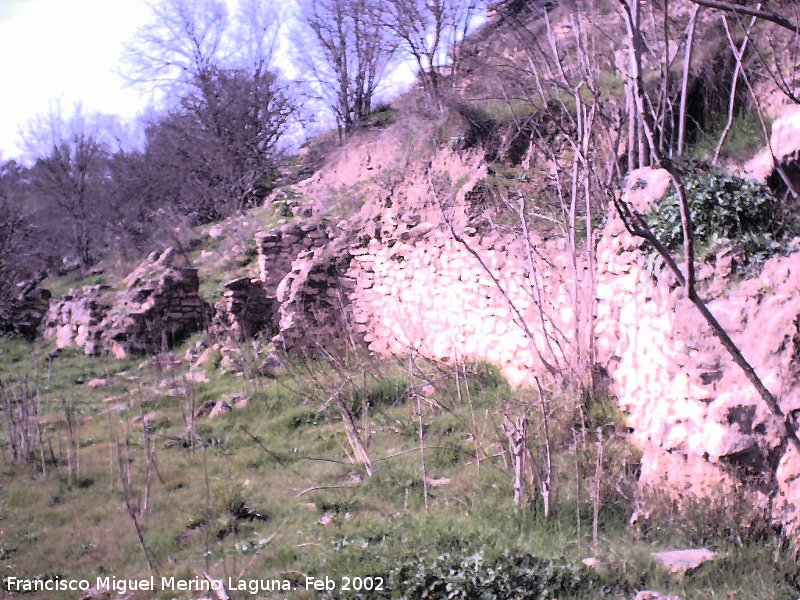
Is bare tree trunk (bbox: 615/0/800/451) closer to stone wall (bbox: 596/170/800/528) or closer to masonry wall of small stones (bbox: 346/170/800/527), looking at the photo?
masonry wall of small stones (bbox: 346/170/800/527)

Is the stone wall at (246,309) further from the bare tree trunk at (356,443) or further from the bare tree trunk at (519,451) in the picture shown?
the bare tree trunk at (519,451)

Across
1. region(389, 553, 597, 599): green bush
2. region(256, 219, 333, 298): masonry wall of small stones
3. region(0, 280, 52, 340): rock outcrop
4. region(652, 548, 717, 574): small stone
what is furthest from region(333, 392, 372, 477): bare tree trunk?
region(0, 280, 52, 340): rock outcrop

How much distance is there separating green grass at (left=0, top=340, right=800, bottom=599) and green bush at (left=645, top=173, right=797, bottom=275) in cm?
173

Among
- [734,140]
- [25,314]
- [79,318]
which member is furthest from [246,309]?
[734,140]

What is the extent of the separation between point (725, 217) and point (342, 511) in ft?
12.3

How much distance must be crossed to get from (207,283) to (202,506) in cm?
978

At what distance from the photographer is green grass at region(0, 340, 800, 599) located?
13.9ft

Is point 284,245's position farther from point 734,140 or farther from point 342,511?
point 342,511

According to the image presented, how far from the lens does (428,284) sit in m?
10.5

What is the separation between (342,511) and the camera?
5.63 meters

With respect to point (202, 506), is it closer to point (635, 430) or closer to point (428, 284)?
point (635, 430)

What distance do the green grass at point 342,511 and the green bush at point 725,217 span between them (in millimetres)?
1727

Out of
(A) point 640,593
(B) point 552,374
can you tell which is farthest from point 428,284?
(A) point 640,593

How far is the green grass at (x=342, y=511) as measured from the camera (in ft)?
13.9
